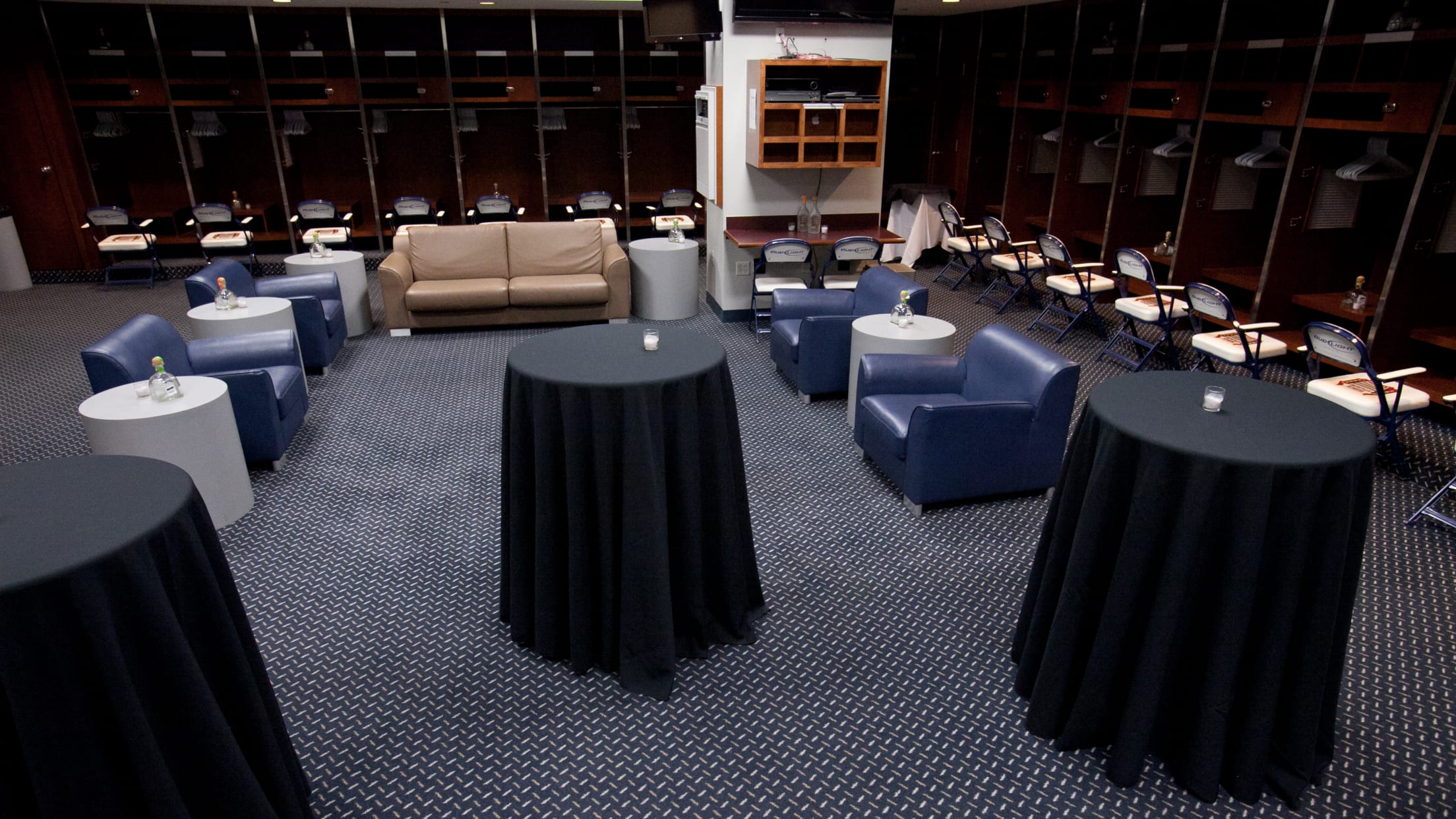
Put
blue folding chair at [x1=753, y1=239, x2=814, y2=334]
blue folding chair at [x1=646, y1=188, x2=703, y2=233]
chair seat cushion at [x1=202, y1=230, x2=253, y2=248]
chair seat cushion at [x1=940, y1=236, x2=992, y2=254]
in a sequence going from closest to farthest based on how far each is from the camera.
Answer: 1. blue folding chair at [x1=753, y1=239, x2=814, y2=334]
2. chair seat cushion at [x1=940, y1=236, x2=992, y2=254]
3. chair seat cushion at [x1=202, y1=230, x2=253, y2=248]
4. blue folding chair at [x1=646, y1=188, x2=703, y2=233]

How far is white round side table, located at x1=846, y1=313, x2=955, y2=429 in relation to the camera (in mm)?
4824

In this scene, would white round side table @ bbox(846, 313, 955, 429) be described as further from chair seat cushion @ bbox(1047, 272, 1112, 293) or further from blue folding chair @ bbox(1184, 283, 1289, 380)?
chair seat cushion @ bbox(1047, 272, 1112, 293)

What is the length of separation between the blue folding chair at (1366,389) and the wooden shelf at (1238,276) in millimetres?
1647

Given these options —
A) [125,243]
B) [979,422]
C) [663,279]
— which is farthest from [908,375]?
[125,243]

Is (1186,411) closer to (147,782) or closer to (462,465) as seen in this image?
(147,782)

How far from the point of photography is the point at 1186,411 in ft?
8.40

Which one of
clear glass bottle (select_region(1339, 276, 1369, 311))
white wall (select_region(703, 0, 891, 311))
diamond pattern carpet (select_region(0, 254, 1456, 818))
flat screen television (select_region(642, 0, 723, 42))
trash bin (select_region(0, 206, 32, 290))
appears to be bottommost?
diamond pattern carpet (select_region(0, 254, 1456, 818))

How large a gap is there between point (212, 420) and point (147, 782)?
102 inches

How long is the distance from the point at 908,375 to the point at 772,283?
2750mm

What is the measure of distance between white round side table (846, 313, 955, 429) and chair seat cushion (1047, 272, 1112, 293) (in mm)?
2414

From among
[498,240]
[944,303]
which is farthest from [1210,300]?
[498,240]

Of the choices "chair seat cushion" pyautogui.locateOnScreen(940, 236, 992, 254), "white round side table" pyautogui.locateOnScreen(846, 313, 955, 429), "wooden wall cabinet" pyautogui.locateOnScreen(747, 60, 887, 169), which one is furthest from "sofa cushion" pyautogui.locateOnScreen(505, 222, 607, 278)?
"chair seat cushion" pyautogui.locateOnScreen(940, 236, 992, 254)

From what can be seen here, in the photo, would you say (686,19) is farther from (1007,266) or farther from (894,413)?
(894,413)

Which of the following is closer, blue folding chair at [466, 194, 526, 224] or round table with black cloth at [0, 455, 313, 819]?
round table with black cloth at [0, 455, 313, 819]
